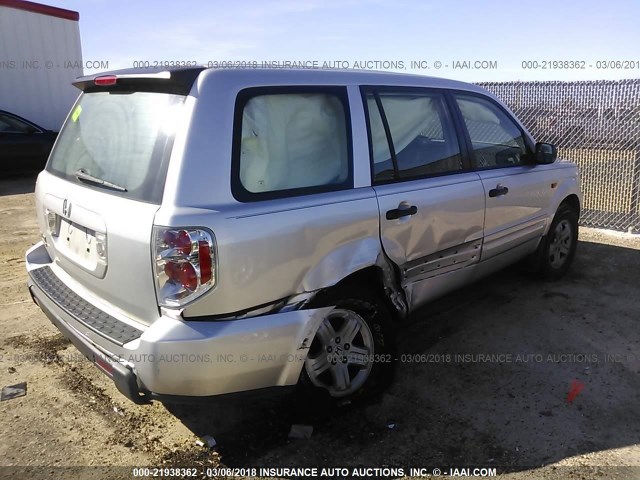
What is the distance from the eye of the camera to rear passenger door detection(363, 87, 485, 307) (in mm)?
3258

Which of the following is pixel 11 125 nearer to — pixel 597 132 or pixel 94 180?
pixel 94 180

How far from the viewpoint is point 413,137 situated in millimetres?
3576

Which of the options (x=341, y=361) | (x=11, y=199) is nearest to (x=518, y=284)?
(x=341, y=361)

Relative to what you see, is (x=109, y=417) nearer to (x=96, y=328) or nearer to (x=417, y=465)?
(x=96, y=328)

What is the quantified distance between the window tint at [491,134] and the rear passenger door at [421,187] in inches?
9.2

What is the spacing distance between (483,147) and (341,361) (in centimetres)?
208

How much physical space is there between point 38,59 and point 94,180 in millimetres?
14425

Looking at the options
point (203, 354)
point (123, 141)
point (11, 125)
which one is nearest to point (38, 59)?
point (11, 125)

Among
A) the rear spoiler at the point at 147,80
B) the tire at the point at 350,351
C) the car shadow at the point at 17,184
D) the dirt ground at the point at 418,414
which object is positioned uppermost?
the rear spoiler at the point at 147,80

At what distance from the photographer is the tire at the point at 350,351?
3.01 m

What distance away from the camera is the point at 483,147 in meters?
4.18

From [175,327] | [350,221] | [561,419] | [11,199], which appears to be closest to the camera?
[175,327]

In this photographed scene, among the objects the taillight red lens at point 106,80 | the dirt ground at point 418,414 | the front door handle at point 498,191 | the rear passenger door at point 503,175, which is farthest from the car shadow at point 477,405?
the taillight red lens at point 106,80

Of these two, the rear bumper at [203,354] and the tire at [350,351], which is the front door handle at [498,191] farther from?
the rear bumper at [203,354]
